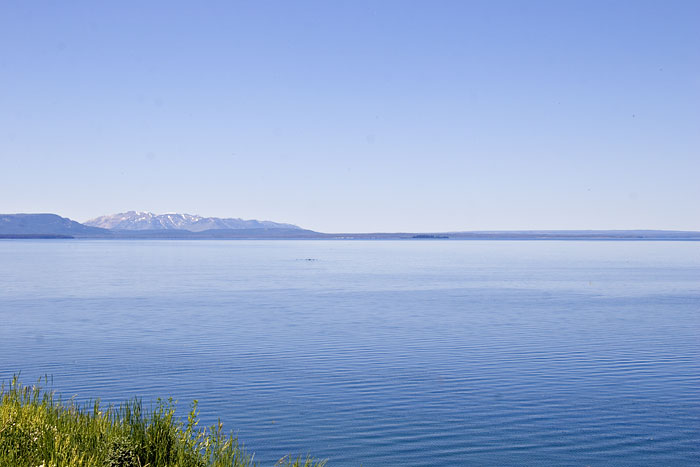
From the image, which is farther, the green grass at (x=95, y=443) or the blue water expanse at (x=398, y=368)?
the blue water expanse at (x=398, y=368)

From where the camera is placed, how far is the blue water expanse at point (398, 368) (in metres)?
21.6

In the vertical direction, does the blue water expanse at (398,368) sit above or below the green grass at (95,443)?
below

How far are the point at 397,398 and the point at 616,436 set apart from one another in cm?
800

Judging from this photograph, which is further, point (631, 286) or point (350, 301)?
point (631, 286)

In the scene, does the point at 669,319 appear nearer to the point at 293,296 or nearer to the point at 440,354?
the point at 440,354

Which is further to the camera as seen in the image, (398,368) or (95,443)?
(398,368)

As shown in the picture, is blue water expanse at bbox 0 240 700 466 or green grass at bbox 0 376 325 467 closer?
green grass at bbox 0 376 325 467

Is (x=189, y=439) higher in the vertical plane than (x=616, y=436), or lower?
higher

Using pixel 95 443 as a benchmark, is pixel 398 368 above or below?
below

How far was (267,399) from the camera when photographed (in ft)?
87.0

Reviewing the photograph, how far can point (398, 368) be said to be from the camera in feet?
106

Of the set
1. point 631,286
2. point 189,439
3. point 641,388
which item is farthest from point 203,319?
point 631,286

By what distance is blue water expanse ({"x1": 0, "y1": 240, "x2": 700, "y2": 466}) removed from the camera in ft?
70.9

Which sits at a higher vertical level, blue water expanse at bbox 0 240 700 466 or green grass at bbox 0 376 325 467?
green grass at bbox 0 376 325 467
